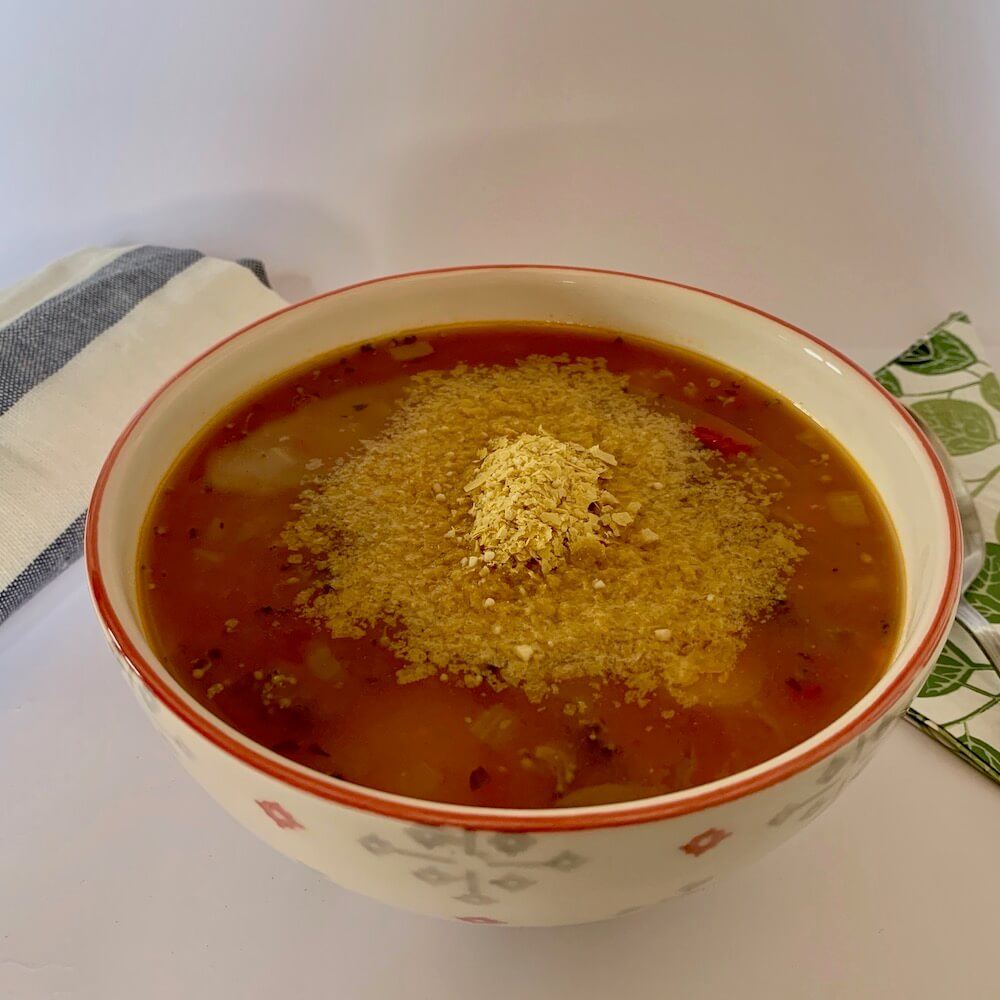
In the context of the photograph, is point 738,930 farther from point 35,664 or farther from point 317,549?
point 35,664

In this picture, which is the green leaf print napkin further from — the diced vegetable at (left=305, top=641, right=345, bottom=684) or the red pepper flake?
the diced vegetable at (left=305, top=641, right=345, bottom=684)

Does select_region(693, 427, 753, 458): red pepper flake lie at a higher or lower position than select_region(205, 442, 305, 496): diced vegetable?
higher

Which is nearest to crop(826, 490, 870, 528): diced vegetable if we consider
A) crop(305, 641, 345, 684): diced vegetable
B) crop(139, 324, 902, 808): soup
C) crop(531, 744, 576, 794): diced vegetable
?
crop(139, 324, 902, 808): soup

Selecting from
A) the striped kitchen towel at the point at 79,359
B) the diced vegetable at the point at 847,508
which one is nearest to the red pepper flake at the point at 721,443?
the diced vegetable at the point at 847,508

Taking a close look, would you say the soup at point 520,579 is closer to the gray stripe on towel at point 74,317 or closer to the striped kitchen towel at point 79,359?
the striped kitchen towel at point 79,359

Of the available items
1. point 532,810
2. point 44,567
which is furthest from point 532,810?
point 44,567

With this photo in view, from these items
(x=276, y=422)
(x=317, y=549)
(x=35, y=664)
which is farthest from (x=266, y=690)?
(x=35, y=664)

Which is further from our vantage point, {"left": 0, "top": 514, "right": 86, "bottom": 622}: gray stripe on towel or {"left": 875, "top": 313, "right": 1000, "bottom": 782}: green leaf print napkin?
{"left": 0, "top": 514, "right": 86, "bottom": 622}: gray stripe on towel
